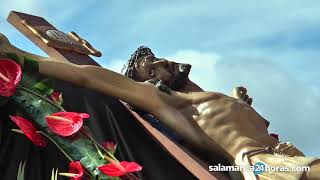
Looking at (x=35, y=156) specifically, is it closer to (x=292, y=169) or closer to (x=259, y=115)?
(x=292, y=169)

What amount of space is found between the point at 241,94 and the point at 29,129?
1814 mm

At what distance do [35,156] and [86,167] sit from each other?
0.29 metres

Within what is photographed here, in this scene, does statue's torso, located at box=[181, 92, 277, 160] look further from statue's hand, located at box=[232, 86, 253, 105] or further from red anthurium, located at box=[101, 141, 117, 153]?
red anthurium, located at box=[101, 141, 117, 153]

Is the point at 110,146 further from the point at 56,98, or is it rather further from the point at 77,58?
the point at 77,58

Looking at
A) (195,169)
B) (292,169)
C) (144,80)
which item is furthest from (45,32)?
(292,169)

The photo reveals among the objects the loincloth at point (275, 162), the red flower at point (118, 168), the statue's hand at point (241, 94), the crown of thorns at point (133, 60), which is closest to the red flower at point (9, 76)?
the red flower at point (118, 168)

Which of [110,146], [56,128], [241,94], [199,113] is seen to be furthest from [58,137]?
[241,94]

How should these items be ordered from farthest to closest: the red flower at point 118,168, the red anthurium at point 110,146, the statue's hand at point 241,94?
the statue's hand at point 241,94, the red anthurium at point 110,146, the red flower at point 118,168

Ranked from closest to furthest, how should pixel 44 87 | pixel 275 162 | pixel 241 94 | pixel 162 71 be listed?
1. pixel 44 87
2. pixel 275 162
3. pixel 162 71
4. pixel 241 94

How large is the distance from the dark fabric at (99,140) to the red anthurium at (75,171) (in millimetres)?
130

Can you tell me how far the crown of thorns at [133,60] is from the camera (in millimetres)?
4109

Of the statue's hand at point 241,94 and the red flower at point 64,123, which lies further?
the statue's hand at point 241,94

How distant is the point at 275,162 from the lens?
3377 mm

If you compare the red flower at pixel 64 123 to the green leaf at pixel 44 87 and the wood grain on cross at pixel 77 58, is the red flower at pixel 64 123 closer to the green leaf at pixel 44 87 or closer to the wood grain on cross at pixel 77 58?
the green leaf at pixel 44 87
